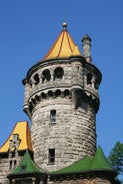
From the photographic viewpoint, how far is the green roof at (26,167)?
2580 cm

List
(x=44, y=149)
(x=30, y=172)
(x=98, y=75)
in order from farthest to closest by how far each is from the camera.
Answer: (x=98, y=75), (x=44, y=149), (x=30, y=172)

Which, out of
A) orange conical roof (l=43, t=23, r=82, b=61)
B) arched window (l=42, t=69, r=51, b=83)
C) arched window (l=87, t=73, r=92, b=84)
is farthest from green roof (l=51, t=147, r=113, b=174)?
orange conical roof (l=43, t=23, r=82, b=61)

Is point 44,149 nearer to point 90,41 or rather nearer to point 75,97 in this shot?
point 75,97

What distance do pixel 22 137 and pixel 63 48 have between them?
794 centimetres

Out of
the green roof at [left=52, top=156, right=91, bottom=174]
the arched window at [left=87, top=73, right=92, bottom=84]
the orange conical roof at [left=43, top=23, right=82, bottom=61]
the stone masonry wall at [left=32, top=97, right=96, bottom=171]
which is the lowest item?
the green roof at [left=52, top=156, right=91, bottom=174]

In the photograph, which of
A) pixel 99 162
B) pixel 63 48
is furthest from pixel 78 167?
pixel 63 48

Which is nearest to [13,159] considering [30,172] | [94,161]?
[30,172]

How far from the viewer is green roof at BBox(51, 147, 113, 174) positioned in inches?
998

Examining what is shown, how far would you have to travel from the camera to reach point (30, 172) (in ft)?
83.8

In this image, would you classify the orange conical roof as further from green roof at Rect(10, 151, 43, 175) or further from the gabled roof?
green roof at Rect(10, 151, 43, 175)

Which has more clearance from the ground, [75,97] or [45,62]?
[45,62]

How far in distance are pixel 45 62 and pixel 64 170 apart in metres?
8.60

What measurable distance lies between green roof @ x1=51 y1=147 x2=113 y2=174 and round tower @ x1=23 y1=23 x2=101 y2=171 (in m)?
0.70

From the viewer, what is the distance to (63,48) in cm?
3284
